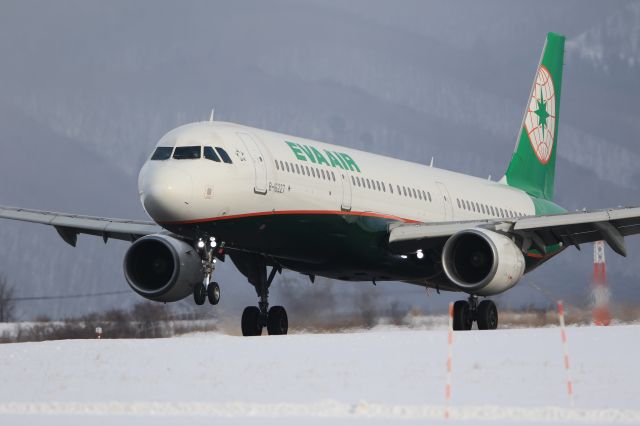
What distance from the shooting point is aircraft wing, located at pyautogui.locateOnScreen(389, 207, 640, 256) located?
29719 millimetres

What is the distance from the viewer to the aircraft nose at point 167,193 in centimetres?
2541

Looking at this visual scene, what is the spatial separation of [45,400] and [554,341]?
8528mm

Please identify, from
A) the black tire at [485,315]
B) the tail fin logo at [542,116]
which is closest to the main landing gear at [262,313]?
the black tire at [485,315]

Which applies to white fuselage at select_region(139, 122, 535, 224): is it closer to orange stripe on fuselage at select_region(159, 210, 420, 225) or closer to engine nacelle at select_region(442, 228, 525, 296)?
orange stripe on fuselage at select_region(159, 210, 420, 225)

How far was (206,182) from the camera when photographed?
2608 centimetres

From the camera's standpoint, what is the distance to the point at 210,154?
87.2 feet

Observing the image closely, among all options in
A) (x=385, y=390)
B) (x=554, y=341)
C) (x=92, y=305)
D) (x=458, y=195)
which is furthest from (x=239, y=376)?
(x=92, y=305)

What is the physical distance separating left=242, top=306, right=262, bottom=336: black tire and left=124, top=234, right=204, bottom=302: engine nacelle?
231 cm

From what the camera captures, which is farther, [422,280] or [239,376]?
[422,280]

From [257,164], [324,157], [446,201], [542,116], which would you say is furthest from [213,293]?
[542,116]

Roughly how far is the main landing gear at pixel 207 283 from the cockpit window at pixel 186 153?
184cm

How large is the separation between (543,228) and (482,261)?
1.94m

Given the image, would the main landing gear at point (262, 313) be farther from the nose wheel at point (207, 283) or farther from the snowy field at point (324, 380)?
the snowy field at point (324, 380)

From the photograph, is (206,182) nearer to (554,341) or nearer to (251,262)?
(251,262)
